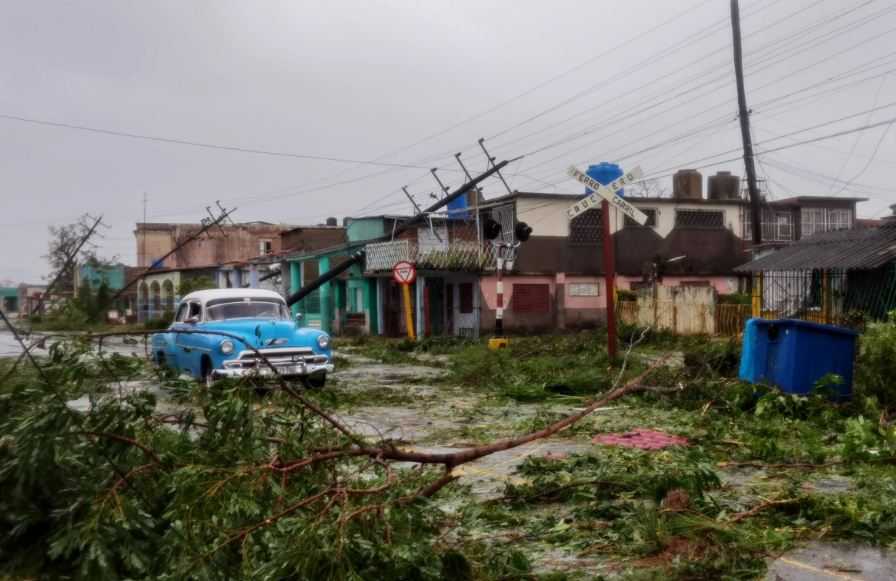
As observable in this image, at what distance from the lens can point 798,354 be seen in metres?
10.6

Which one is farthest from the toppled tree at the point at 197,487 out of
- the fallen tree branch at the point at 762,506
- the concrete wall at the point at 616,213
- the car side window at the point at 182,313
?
the concrete wall at the point at 616,213

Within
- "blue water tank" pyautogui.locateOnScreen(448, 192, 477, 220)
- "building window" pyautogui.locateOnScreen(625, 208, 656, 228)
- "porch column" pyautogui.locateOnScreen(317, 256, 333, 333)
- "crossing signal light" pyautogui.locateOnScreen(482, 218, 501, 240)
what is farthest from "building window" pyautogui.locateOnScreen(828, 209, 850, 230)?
"porch column" pyautogui.locateOnScreen(317, 256, 333, 333)

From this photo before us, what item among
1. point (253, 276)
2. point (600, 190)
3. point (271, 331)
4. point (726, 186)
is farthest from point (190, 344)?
point (253, 276)

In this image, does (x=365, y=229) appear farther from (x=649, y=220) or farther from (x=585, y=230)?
(x=649, y=220)

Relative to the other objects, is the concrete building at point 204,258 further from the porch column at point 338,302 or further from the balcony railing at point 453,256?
the balcony railing at point 453,256

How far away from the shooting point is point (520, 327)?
32.8 metres

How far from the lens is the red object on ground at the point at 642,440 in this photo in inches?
346

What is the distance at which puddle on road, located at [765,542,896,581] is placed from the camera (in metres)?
4.57

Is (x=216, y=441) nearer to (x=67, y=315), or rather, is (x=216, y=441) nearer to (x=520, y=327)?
(x=67, y=315)

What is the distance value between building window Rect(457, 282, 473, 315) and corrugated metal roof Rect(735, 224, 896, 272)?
12.1 m

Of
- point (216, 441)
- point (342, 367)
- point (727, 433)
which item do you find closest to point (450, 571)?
point (216, 441)

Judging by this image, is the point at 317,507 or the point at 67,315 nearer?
the point at 317,507

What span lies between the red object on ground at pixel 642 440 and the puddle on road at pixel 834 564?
3559 millimetres

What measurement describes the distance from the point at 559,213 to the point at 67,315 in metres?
29.0
